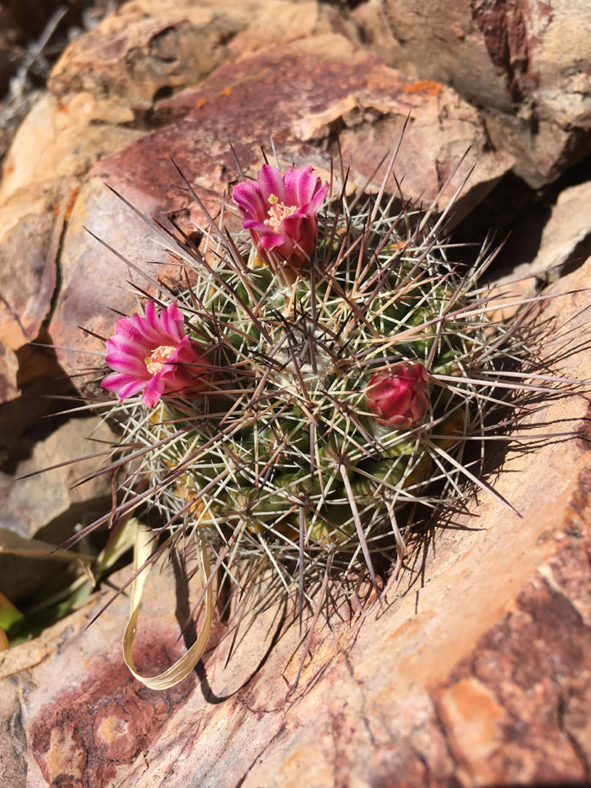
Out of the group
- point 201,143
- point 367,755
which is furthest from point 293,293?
point 201,143

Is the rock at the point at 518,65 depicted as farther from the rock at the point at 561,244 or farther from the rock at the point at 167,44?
the rock at the point at 167,44

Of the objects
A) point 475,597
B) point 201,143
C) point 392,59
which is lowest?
point 475,597

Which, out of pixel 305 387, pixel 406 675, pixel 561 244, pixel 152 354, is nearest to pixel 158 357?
pixel 152 354

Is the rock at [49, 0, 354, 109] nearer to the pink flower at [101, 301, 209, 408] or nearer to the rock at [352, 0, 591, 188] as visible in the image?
the rock at [352, 0, 591, 188]

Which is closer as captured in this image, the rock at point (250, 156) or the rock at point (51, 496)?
the rock at point (250, 156)

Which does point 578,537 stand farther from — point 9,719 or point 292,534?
point 9,719

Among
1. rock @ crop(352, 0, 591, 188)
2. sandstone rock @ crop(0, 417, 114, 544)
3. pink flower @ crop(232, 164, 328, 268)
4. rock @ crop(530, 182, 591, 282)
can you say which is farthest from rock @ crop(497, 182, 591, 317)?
sandstone rock @ crop(0, 417, 114, 544)

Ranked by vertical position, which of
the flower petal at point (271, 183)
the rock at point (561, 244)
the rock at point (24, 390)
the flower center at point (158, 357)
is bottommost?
the rock at point (561, 244)

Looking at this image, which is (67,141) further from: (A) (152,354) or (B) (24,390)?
(A) (152,354)

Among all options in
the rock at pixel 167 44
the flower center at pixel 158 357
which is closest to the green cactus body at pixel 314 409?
the flower center at pixel 158 357
